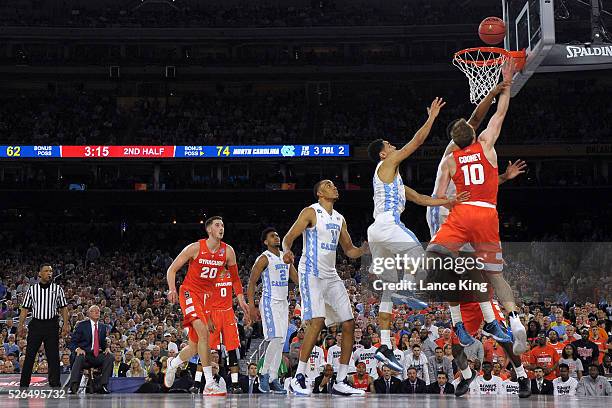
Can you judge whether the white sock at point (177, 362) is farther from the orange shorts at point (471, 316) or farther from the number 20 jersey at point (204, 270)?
the orange shorts at point (471, 316)

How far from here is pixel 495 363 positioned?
12305 mm

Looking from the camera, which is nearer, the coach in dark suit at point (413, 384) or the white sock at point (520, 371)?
the white sock at point (520, 371)

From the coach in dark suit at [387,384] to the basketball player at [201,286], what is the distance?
3.30 metres

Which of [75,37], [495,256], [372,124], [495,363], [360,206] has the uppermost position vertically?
[75,37]

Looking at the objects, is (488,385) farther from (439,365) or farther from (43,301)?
(43,301)

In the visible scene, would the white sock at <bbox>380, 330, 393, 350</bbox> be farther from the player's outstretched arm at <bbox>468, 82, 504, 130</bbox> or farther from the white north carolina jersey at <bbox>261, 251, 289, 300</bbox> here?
the white north carolina jersey at <bbox>261, 251, 289, 300</bbox>

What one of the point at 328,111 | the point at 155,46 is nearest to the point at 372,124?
the point at 328,111

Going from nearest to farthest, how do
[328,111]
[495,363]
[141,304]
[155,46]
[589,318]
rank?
[495,363] < [589,318] < [141,304] < [328,111] < [155,46]

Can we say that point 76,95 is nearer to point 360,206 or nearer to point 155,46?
point 155,46

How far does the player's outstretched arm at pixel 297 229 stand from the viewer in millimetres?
8875

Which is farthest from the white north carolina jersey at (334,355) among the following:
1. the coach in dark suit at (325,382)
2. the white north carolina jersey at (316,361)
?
the coach in dark suit at (325,382)

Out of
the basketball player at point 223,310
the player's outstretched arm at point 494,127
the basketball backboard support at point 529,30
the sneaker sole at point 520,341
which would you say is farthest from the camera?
the basketball backboard support at point 529,30

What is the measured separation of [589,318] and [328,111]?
20.9 meters

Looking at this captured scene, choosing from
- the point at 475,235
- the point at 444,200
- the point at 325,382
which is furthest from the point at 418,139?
the point at 325,382
